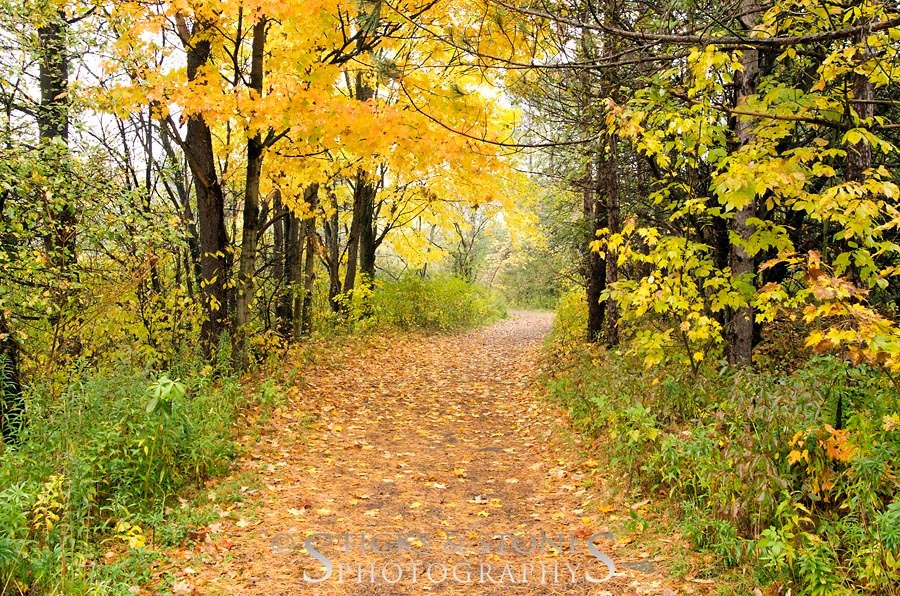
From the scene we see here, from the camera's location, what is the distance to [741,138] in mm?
5750

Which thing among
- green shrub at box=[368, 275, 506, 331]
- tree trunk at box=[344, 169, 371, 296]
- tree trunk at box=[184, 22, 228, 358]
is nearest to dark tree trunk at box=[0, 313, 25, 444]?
tree trunk at box=[184, 22, 228, 358]

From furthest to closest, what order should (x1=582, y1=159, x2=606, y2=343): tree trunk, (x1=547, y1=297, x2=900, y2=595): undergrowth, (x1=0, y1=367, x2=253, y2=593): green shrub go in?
1. (x1=582, y1=159, x2=606, y2=343): tree trunk
2. (x1=0, y1=367, x2=253, y2=593): green shrub
3. (x1=547, y1=297, x2=900, y2=595): undergrowth

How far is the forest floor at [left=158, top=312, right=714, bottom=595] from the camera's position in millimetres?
4211

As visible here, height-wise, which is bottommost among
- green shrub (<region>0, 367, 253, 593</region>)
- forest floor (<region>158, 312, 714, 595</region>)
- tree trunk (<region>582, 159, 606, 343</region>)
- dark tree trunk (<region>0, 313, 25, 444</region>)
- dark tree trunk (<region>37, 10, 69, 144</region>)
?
forest floor (<region>158, 312, 714, 595</region>)

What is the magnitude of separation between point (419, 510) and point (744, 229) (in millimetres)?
4384

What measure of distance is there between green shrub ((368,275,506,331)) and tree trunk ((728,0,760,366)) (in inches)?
423

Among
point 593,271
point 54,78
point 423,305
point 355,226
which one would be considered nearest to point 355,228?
point 355,226

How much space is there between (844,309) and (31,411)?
6776 mm

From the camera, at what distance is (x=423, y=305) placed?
61.7 feet

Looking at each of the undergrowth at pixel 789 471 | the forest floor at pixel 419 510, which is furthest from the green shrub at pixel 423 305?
the undergrowth at pixel 789 471

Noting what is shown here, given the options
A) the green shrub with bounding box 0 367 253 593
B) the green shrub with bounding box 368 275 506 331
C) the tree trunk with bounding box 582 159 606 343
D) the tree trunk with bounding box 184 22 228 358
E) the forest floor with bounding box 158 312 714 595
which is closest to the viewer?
the green shrub with bounding box 0 367 253 593

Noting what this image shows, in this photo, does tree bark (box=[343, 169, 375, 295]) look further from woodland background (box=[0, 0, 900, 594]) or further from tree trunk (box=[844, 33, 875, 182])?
tree trunk (box=[844, 33, 875, 182])

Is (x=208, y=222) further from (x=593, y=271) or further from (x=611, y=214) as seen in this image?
(x=593, y=271)

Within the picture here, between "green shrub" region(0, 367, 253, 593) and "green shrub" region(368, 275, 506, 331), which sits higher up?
"green shrub" region(368, 275, 506, 331)
